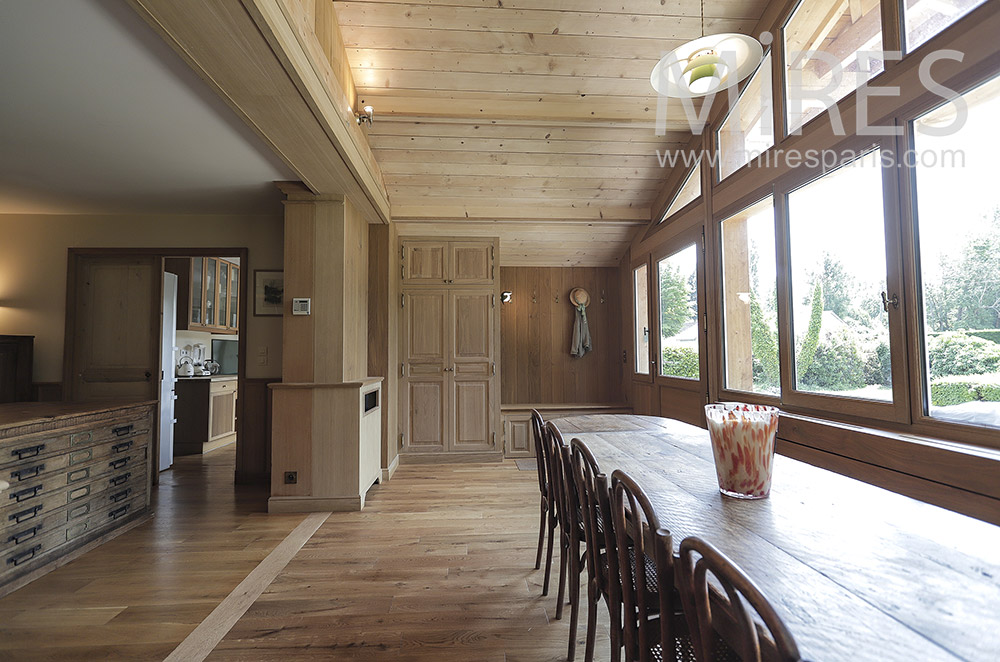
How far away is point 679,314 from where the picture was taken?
4.52 m

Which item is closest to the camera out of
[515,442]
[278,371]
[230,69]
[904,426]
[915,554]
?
[915,554]

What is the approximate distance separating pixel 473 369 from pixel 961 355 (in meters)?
3.84

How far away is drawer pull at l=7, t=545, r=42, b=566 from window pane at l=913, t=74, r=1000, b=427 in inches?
177

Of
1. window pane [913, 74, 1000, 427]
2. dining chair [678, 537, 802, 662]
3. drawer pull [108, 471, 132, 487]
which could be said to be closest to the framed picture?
drawer pull [108, 471, 132, 487]

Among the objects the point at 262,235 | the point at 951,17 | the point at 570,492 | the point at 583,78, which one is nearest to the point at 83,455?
the point at 262,235

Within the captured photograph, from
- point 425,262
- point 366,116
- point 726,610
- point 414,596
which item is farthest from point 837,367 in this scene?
point 425,262

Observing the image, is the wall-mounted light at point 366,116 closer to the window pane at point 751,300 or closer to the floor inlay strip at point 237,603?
the window pane at point 751,300

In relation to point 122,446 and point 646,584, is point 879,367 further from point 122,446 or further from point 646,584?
point 122,446

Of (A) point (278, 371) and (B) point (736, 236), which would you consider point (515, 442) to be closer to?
(A) point (278, 371)

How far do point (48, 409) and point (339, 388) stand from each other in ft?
5.53

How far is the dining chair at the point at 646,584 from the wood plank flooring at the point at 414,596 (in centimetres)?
79

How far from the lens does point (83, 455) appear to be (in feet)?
9.55

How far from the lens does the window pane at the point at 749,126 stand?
3.26 metres

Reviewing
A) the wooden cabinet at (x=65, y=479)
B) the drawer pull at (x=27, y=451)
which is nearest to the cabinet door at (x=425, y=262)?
the wooden cabinet at (x=65, y=479)
